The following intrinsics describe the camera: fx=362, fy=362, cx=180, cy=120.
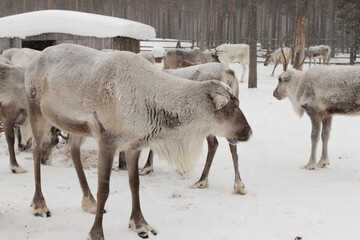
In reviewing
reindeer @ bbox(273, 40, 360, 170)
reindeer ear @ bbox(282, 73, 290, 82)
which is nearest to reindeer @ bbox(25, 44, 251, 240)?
reindeer @ bbox(273, 40, 360, 170)

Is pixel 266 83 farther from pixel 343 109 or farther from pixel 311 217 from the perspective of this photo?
pixel 311 217

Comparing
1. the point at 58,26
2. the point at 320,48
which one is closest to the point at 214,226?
the point at 58,26

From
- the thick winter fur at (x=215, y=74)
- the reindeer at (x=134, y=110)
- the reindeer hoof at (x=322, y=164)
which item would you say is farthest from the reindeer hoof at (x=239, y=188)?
the reindeer hoof at (x=322, y=164)

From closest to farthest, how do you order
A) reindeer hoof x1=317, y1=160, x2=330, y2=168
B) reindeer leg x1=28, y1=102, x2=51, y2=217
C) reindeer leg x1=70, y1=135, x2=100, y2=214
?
reindeer leg x1=28, y1=102, x2=51, y2=217 → reindeer leg x1=70, y1=135, x2=100, y2=214 → reindeer hoof x1=317, y1=160, x2=330, y2=168

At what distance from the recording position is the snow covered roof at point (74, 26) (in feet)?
27.7

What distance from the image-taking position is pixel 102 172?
3094 mm

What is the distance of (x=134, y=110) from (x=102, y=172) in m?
0.61

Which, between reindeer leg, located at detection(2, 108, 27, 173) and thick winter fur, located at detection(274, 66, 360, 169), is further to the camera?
thick winter fur, located at detection(274, 66, 360, 169)

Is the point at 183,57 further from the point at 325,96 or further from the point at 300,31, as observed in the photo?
the point at 325,96

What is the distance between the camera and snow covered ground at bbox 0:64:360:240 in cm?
340

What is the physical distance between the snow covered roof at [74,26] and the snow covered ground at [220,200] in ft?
9.68

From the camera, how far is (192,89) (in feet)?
10.4

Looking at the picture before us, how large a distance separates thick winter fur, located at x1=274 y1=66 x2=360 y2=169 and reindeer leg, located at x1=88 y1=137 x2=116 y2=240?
3.82 metres

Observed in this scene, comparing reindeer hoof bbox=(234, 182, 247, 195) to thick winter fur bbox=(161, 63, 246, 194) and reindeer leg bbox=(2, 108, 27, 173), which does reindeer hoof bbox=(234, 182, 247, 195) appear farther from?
reindeer leg bbox=(2, 108, 27, 173)
